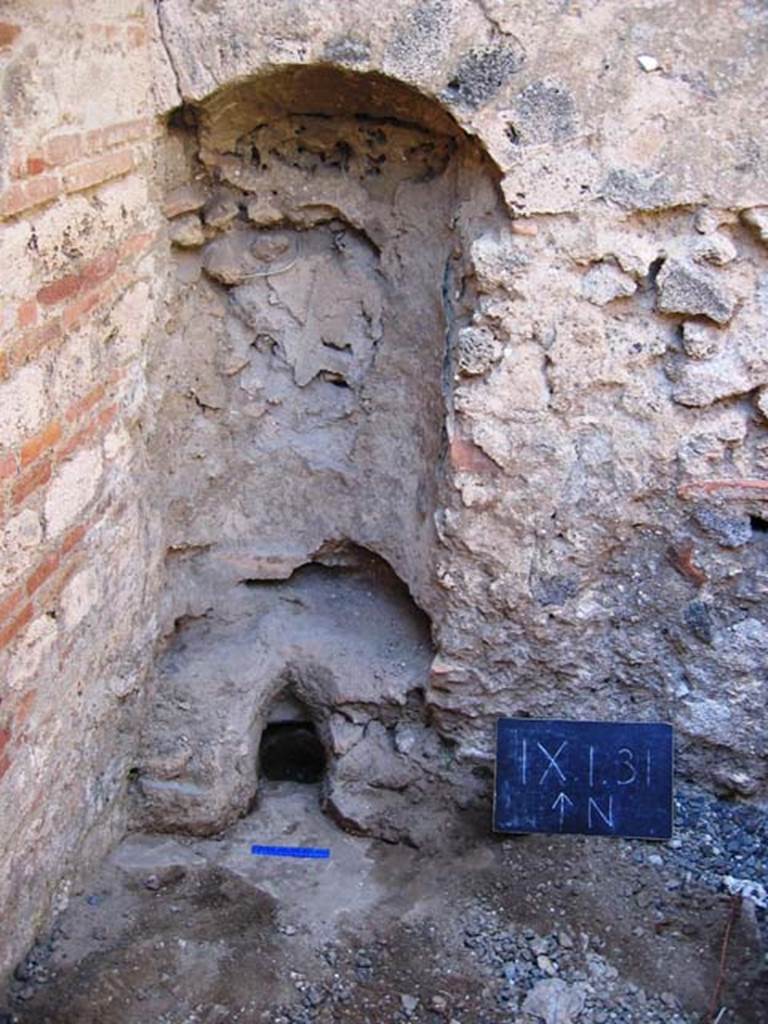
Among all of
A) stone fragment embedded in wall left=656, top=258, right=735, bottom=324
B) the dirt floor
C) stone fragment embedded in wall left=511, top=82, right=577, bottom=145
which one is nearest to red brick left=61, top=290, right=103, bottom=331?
stone fragment embedded in wall left=511, top=82, right=577, bottom=145

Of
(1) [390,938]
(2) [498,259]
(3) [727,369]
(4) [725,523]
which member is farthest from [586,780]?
(2) [498,259]

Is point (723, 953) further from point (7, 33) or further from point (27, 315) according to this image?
point (7, 33)

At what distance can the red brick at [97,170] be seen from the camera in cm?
252

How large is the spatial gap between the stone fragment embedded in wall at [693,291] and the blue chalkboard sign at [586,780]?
1.01 metres

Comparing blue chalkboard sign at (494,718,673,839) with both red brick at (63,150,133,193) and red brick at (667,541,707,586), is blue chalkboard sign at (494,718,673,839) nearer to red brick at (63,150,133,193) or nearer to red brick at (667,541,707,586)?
red brick at (667,541,707,586)

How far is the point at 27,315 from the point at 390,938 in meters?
1.62

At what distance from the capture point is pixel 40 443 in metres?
2.53

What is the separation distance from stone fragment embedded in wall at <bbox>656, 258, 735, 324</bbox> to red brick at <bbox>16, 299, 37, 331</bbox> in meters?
1.38

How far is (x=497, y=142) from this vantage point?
111 inches

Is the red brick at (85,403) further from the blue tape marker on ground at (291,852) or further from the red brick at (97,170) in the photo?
the blue tape marker on ground at (291,852)

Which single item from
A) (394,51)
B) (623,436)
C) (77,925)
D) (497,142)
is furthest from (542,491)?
(77,925)

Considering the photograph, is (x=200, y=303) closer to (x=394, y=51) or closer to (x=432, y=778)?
(x=394, y=51)

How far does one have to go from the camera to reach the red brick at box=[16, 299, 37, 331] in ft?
7.80

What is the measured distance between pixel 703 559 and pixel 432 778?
3.02ft
